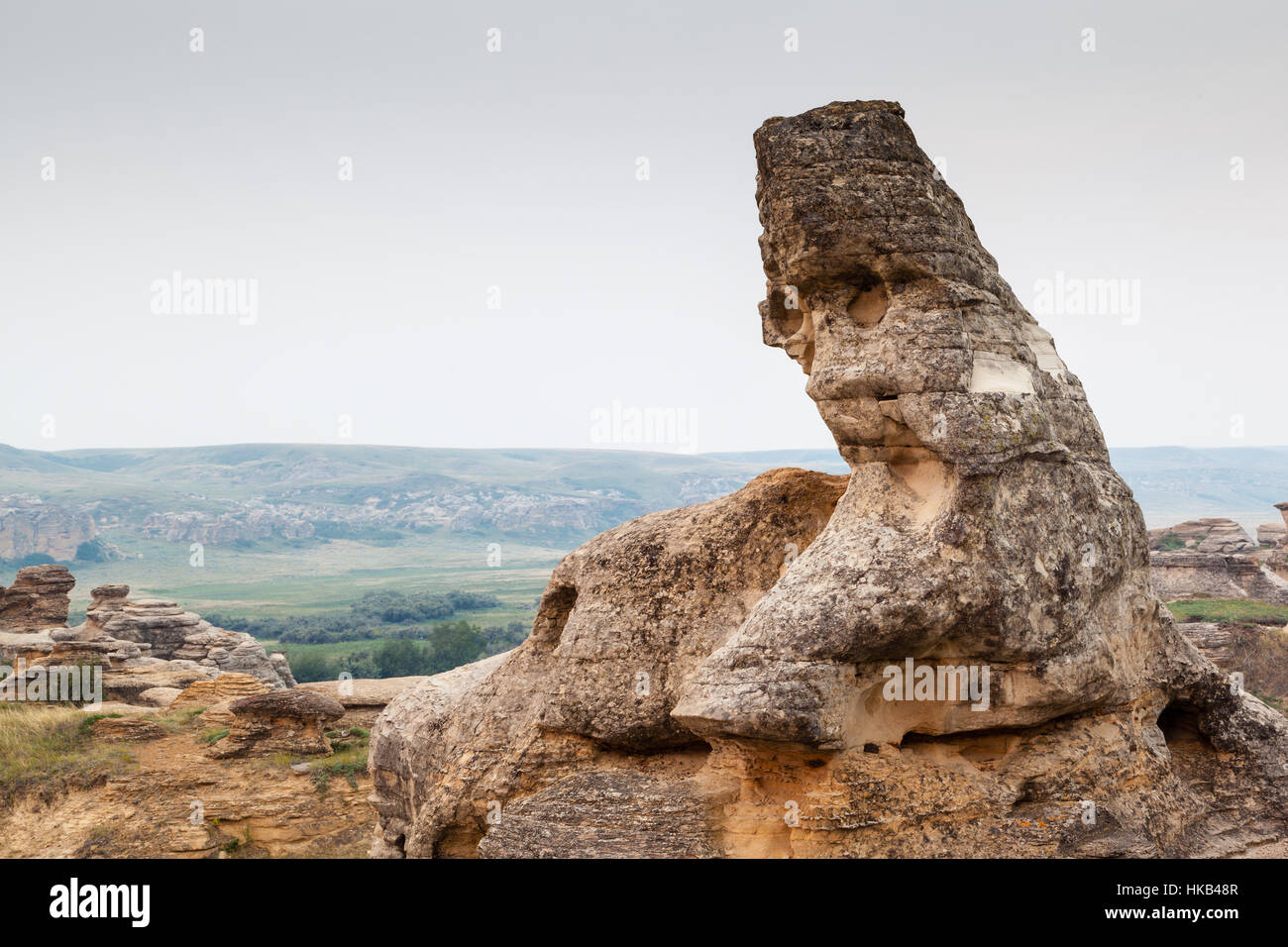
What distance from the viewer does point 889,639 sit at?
28.4 ft

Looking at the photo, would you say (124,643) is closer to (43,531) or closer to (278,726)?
(278,726)

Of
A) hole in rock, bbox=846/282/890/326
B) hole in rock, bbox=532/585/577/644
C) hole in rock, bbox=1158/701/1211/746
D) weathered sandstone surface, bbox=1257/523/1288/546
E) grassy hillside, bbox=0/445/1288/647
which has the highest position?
hole in rock, bbox=846/282/890/326

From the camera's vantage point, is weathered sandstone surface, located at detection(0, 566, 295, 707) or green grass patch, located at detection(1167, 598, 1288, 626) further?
green grass patch, located at detection(1167, 598, 1288, 626)

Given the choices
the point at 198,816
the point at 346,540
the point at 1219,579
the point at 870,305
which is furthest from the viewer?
the point at 346,540

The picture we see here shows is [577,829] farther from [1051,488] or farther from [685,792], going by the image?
[1051,488]

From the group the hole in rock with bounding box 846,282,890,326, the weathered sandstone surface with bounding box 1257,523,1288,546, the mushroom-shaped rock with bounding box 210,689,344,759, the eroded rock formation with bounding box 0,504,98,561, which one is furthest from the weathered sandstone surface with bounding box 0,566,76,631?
the eroded rock formation with bounding box 0,504,98,561

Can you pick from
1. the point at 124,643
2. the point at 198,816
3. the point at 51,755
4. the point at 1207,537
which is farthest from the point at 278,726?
the point at 1207,537

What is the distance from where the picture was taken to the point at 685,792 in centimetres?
968

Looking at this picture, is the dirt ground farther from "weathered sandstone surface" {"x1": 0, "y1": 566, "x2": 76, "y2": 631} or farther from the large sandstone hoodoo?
"weathered sandstone surface" {"x1": 0, "y1": 566, "x2": 76, "y2": 631}

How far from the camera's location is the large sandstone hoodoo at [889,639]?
344 inches

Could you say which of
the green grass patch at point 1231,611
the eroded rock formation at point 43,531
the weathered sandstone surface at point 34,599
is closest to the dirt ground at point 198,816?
the weathered sandstone surface at point 34,599

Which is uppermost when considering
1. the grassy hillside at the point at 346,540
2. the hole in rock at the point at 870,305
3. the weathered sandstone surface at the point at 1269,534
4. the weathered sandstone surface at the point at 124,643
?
the hole in rock at the point at 870,305

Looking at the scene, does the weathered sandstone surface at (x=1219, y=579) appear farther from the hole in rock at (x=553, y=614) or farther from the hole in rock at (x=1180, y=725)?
the hole in rock at (x=553, y=614)

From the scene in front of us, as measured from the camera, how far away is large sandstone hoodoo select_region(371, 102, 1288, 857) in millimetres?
8742
